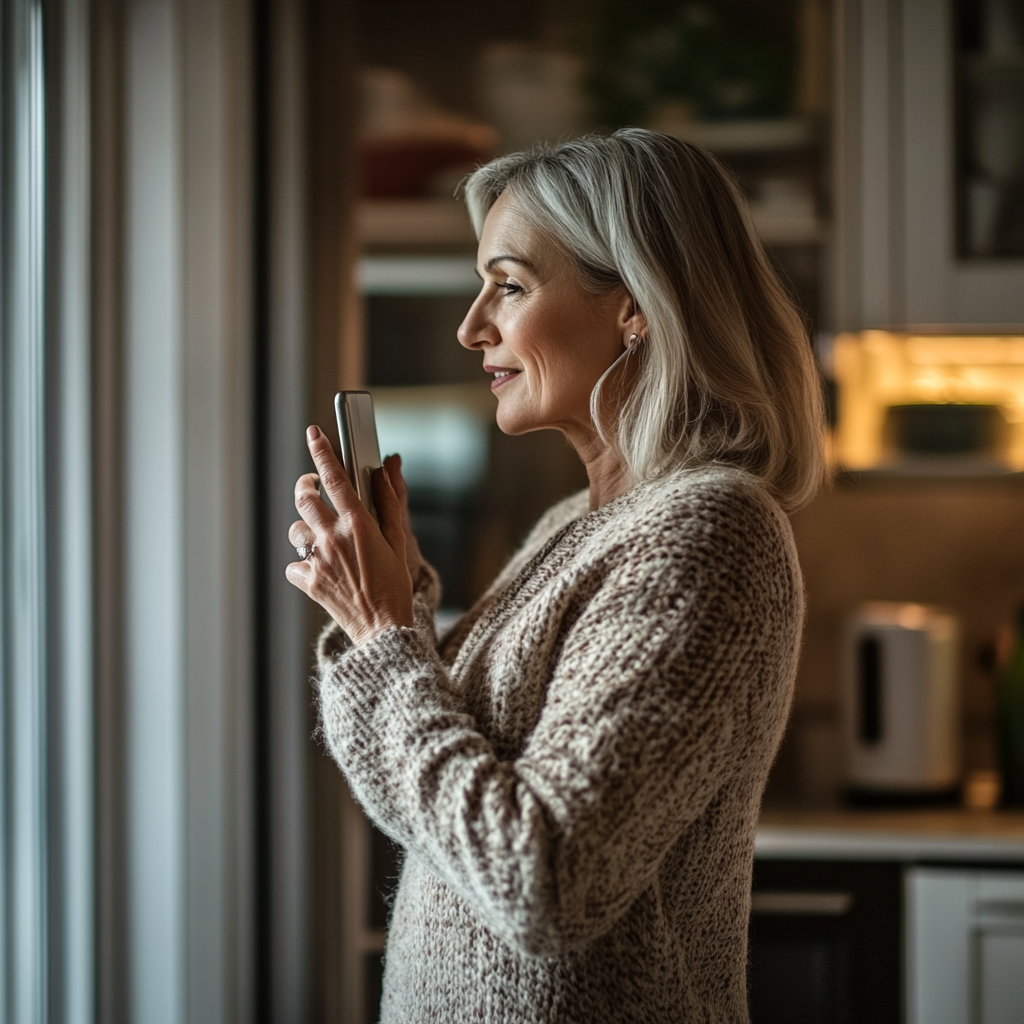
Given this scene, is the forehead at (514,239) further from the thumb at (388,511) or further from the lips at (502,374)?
the thumb at (388,511)

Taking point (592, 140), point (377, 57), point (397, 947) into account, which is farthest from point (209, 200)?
point (397, 947)

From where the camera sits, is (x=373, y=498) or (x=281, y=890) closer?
(x=373, y=498)

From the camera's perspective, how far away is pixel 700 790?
758mm

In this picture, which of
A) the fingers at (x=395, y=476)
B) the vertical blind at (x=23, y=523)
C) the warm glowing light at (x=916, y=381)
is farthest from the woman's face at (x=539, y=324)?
the warm glowing light at (x=916, y=381)

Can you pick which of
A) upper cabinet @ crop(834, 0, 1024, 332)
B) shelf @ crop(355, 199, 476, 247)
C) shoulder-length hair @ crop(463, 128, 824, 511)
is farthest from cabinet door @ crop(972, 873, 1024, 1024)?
shelf @ crop(355, 199, 476, 247)

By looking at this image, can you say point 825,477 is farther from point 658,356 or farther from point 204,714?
point 204,714

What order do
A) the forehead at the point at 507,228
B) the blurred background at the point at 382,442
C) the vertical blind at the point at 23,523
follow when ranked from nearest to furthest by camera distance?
1. the forehead at the point at 507,228
2. the vertical blind at the point at 23,523
3. the blurred background at the point at 382,442

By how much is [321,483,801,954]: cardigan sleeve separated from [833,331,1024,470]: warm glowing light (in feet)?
4.05

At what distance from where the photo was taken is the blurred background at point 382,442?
1.52 m

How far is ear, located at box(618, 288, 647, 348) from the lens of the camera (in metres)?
0.92

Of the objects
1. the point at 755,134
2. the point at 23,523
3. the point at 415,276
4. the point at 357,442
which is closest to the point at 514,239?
the point at 357,442

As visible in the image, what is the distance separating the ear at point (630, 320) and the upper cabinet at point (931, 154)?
1086 mm

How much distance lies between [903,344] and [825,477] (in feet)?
3.60

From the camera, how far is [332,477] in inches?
34.9
